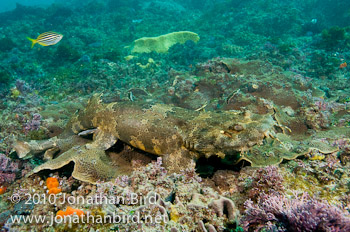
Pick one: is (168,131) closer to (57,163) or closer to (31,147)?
(57,163)

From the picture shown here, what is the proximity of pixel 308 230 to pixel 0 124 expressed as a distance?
24.7 feet

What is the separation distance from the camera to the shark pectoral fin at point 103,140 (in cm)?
372

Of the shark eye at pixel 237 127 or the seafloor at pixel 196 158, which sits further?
the shark eye at pixel 237 127

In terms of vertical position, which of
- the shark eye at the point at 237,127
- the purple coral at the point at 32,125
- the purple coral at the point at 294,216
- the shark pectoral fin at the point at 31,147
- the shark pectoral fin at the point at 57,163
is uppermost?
the shark eye at the point at 237,127

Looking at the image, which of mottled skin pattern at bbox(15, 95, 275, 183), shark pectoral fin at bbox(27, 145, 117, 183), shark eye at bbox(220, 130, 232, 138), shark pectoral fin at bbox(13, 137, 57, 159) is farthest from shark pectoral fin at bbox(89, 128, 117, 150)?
shark eye at bbox(220, 130, 232, 138)

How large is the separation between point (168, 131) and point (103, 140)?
141 cm

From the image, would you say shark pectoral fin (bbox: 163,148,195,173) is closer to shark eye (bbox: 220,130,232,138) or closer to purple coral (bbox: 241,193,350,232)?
shark eye (bbox: 220,130,232,138)

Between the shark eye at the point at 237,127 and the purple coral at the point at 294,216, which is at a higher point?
the shark eye at the point at 237,127

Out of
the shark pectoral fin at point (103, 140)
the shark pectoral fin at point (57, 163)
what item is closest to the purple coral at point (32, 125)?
the shark pectoral fin at point (57, 163)

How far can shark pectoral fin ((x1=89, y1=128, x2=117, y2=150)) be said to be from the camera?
3.72 meters

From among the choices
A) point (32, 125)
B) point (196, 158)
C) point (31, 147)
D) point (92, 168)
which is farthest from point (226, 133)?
point (32, 125)

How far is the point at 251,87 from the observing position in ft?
20.1

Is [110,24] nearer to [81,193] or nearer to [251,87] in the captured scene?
[251,87]

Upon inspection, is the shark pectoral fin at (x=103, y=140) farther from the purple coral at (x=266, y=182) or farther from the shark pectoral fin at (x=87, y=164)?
the purple coral at (x=266, y=182)
